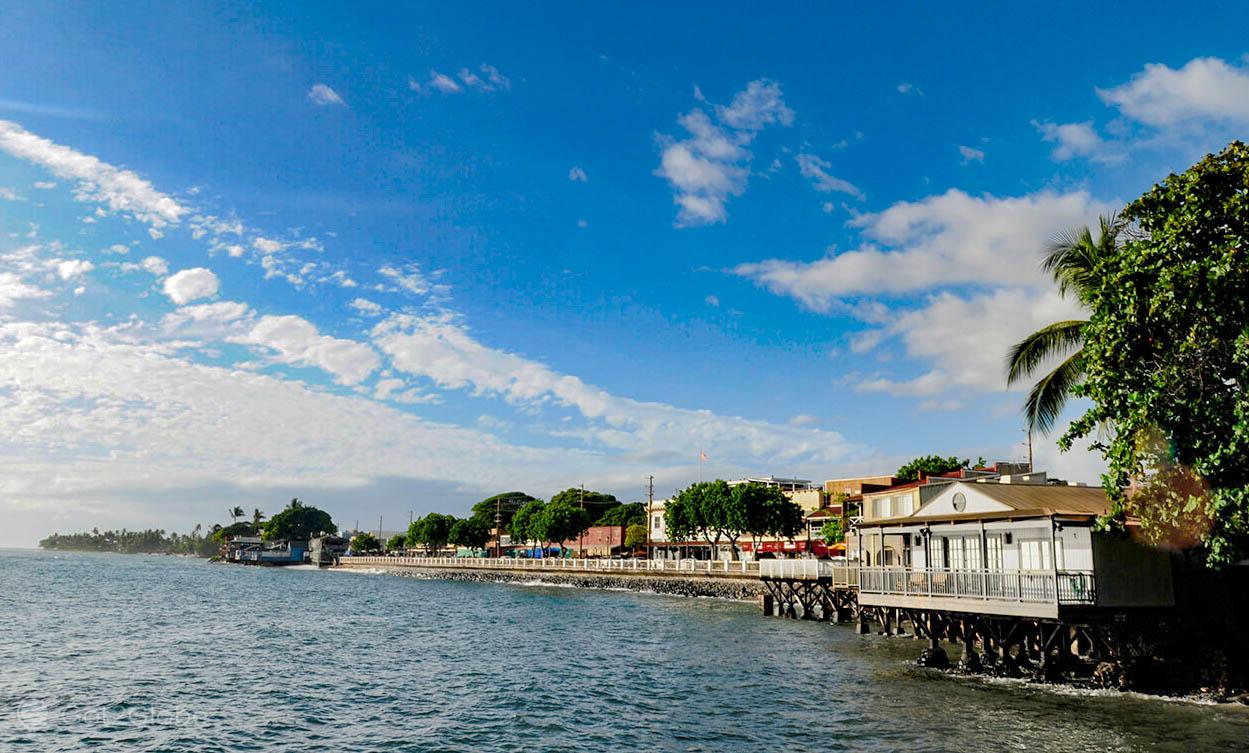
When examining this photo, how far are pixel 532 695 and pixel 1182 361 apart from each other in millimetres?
23184

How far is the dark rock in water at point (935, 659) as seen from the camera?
32.6 m

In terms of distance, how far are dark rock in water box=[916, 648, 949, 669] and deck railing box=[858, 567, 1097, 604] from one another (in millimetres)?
2337

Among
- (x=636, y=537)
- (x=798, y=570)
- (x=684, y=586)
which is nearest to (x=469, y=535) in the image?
(x=636, y=537)

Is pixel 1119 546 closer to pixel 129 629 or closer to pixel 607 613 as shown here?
pixel 607 613

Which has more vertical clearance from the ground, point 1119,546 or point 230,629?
point 1119,546

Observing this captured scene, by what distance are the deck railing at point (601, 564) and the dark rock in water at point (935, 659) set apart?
43.8 meters

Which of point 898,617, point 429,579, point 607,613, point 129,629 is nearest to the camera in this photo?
point 898,617

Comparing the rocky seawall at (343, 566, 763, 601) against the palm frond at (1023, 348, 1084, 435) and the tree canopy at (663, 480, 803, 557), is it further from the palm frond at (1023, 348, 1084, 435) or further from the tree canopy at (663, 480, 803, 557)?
the palm frond at (1023, 348, 1084, 435)

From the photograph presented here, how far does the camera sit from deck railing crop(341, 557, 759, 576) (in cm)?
8056

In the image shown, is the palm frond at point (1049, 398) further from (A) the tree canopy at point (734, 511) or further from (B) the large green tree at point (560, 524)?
(B) the large green tree at point (560, 524)

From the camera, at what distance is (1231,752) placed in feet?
65.6

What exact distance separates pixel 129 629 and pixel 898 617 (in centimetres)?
4369

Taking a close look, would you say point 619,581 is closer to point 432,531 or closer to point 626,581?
point 626,581


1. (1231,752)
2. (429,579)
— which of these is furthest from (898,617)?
(429,579)
